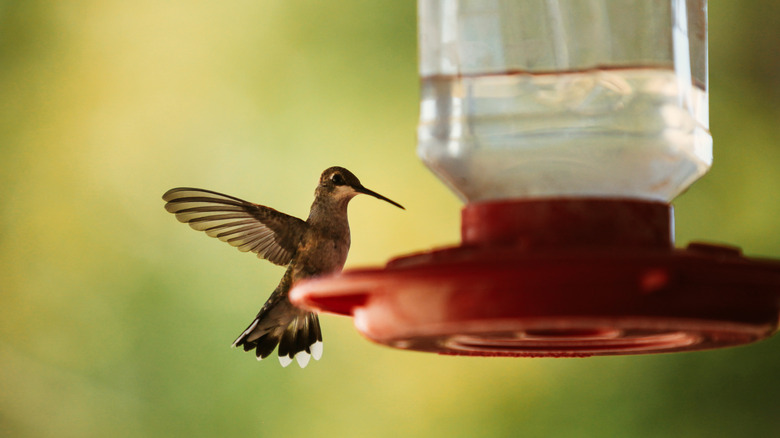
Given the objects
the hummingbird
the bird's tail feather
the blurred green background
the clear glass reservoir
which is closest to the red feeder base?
the clear glass reservoir

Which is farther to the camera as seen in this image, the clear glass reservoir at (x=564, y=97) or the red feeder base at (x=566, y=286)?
the clear glass reservoir at (x=564, y=97)

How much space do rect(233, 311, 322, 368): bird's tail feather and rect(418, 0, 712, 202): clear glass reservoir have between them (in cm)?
96

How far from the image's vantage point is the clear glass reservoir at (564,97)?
1.93 m

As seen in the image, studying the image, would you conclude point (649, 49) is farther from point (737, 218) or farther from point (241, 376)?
point (241, 376)

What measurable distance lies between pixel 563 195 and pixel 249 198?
11.5 ft

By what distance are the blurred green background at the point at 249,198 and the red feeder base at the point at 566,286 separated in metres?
3.02

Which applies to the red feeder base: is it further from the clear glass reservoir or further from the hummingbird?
the hummingbird

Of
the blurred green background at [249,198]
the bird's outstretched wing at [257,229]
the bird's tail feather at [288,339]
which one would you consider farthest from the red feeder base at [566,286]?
the blurred green background at [249,198]

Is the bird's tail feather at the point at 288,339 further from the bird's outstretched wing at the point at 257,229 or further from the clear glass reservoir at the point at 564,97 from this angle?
the clear glass reservoir at the point at 564,97

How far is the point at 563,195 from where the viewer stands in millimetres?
1715

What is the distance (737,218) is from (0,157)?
3859 millimetres

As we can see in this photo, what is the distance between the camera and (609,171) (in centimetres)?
188

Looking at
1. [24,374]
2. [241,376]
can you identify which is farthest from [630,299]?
[24,374]

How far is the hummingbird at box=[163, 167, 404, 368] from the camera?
8.54ft
